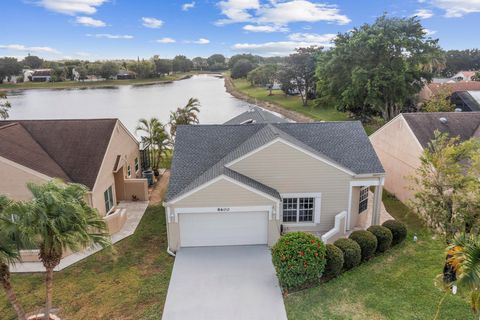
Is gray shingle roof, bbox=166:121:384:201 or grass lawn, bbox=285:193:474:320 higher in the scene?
gray shingle roof, bbox=166:121:384:201

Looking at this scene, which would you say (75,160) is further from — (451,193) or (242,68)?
(242,68)

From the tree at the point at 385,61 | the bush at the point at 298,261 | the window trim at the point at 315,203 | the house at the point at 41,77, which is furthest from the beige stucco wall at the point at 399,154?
the house at the point at 41,77

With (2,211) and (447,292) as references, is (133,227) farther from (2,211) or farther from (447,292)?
(447,292)

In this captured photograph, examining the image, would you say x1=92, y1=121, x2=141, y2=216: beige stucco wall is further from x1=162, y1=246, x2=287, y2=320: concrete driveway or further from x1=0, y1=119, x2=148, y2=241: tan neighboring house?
x1=162, y1=246, x2=287, y2=320: concrete driveway

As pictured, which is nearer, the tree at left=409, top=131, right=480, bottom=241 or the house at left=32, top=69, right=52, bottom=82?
the tree at left=409, top=131, right=480, bottom=241

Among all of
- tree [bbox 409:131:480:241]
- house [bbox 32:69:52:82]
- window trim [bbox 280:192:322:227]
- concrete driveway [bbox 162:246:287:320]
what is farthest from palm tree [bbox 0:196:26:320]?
house [bbox 32:69:52:82]

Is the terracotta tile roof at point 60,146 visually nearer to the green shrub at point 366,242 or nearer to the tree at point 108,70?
the green shrub at point 366,242

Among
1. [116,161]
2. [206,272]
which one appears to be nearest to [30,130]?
[116,161]
